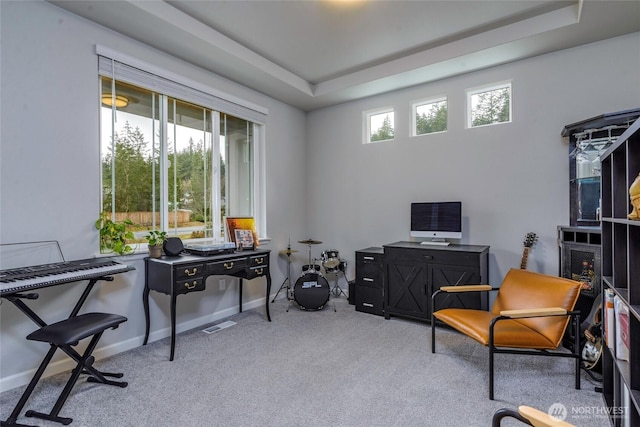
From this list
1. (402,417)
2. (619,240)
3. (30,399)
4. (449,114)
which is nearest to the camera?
(619,240)

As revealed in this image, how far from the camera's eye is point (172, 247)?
10.1 ft

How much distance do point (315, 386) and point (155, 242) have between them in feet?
6.32

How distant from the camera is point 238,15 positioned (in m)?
2.86

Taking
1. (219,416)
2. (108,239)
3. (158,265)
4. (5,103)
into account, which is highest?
(5,103)

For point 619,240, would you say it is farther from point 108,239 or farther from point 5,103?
point 5,103

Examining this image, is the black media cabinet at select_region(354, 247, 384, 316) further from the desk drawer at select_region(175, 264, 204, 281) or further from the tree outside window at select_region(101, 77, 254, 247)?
the desk drawer at select_region(175, 264, 204, 281)

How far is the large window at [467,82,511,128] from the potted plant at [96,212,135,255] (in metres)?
3.78

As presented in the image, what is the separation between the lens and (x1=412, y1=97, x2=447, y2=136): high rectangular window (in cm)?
400

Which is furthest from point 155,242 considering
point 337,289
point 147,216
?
point 337,289

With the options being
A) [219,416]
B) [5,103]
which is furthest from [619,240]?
[5,103]

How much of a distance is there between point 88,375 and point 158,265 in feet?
3.05

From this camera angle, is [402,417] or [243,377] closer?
[402,417]

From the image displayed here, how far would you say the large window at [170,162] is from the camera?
2.91 metres

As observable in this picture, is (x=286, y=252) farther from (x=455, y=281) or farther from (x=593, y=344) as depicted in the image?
(x=593, y=344)
